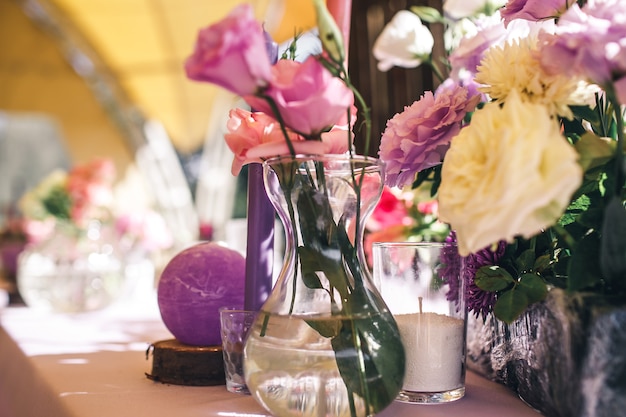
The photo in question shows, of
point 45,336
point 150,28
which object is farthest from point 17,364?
point 150,28

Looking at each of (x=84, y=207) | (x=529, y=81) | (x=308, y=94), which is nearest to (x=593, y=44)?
(x=529, y=81)

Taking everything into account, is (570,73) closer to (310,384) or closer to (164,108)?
(310,384)

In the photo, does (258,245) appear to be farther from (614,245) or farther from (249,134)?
(614,245)

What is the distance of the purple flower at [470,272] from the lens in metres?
0.53

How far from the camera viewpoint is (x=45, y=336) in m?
0.96

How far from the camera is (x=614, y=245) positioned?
0.41 metres

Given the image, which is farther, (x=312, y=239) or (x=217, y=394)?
(x=217, y=394)

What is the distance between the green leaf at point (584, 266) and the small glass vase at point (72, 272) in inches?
39.8

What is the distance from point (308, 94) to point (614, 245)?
0.70 ft

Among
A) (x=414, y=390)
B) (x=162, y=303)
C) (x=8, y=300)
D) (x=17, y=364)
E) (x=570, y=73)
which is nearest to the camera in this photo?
(x=570, y=73)

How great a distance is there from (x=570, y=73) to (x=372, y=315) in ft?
0.68

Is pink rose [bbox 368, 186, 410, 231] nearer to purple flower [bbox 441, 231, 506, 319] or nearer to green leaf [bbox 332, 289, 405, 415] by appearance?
purple flower [bbox 441, 231, 506, 319]

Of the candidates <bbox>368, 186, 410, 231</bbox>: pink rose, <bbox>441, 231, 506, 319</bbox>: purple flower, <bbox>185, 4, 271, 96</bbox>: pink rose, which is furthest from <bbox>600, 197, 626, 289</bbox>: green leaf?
<bbox>368, 186, 410, 231</bbox>: pink rose

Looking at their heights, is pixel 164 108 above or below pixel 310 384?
above
